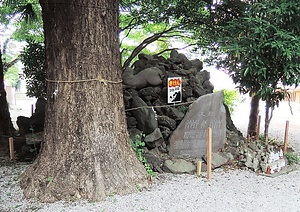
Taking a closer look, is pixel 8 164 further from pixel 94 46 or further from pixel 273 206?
pixel 273 206

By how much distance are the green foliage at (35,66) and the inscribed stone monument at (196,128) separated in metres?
3.16

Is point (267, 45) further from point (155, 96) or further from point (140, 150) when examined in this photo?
point (140, 150)

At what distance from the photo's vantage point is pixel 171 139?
435 centimetres

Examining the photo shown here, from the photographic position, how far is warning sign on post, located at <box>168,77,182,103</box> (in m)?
Result: 4.55

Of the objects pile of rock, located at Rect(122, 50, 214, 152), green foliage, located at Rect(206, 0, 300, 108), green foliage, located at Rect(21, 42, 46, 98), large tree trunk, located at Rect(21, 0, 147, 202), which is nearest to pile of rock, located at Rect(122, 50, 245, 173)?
pile of rock, located at Rect(122, 50, 214, 152)

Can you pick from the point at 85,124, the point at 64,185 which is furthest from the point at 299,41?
the point at 64,185

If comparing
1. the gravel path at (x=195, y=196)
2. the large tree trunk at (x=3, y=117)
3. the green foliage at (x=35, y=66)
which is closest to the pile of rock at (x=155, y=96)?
the gravel path at (x=195, y=196)

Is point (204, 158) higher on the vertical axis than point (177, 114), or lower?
lower

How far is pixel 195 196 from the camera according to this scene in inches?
123

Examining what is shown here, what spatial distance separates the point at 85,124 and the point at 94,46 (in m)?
0.86

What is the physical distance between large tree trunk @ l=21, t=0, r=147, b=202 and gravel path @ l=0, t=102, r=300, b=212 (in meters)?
0.17

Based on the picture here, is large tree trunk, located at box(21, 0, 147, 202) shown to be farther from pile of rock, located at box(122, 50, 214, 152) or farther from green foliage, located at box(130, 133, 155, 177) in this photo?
pile of rock, located at box(122, 50, 214, 152)

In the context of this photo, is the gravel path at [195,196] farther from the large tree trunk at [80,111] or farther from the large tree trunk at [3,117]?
the large tree trunk at [3,117]

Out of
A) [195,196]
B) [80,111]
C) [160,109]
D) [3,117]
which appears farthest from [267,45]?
[3,117]
